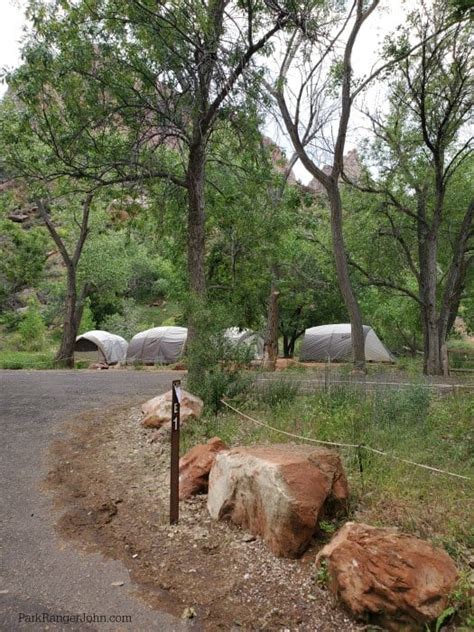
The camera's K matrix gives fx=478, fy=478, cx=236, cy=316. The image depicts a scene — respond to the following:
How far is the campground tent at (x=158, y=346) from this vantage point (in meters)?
20.8

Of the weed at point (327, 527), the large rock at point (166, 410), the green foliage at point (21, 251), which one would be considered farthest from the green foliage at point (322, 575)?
the green foliage at point (21, 251)

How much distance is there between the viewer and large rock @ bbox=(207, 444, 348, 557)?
130 inches

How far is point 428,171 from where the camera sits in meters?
14.7

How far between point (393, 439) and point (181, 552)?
243 centimetres

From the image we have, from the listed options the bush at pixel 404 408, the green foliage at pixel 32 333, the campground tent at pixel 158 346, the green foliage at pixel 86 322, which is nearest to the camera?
the bush at pixel 404 408

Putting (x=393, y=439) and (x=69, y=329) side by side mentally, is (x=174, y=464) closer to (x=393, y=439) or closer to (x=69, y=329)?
(x=393, y=439)

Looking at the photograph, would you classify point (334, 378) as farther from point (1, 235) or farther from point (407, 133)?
point (1, 235)

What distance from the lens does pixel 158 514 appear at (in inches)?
164

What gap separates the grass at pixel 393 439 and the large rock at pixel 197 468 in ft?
2.30

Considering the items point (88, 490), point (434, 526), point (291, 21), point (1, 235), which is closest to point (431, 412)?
point (434, 526)

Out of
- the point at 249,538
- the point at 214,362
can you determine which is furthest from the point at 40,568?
the point at 214,362

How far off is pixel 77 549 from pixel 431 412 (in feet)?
14.4

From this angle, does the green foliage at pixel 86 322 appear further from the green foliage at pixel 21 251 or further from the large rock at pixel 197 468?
the large rock at pixel 197 468

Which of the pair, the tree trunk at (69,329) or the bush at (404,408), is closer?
the bush at (404,408)
